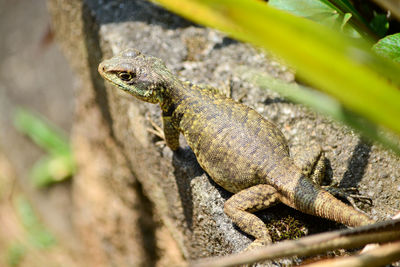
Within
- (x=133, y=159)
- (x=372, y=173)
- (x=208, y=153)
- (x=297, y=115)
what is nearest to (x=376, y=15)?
(x=297, y=115)

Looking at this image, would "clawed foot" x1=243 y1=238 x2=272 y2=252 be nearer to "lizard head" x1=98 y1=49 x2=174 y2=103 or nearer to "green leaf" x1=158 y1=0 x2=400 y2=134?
"lizard head" x1=98 y1=49 x2=174 y2=103

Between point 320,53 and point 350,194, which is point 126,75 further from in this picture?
point 320,53

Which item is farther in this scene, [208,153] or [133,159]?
[133,159]

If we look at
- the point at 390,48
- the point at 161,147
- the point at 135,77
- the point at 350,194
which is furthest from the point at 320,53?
the point at 161,147

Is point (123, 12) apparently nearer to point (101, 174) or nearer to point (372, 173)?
point (101, 174)

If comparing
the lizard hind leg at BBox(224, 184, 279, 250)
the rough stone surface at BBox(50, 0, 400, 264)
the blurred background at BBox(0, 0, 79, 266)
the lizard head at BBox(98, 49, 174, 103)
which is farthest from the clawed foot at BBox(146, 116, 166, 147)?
the blurred background at BBox(0, 0, 79, 266)
